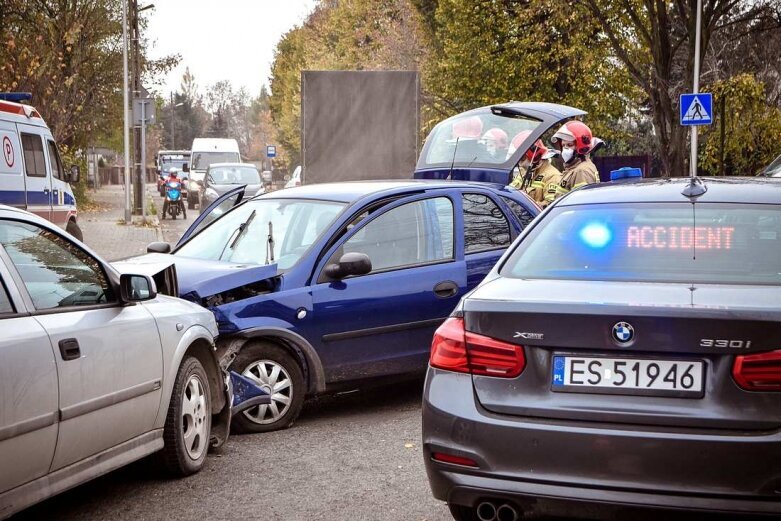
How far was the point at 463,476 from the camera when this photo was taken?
405 centimetres

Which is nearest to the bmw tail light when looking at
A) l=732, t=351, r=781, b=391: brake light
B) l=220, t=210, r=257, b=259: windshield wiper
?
l=732, t=351, r=781, b=391: brake light

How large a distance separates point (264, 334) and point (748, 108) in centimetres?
2808

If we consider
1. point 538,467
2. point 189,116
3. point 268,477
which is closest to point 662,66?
point 268,477

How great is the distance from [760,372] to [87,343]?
2775mm

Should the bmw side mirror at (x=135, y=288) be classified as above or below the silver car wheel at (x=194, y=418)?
above

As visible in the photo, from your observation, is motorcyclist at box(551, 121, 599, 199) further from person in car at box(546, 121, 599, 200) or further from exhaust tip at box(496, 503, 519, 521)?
exhaust tip at box(496, 503, 519, 521)

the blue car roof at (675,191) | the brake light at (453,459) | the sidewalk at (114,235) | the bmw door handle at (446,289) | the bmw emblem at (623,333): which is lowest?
the sidewalk at (114,235)

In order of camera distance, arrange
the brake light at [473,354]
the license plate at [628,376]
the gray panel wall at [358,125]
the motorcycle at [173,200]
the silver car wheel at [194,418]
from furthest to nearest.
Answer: the motorcycle at [173,200] → the gray panel wall at [358,125] → the silver car wheel at [194,418] → the brake light at [473,354] → the license plate at [628,376]

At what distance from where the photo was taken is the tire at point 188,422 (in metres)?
5.78

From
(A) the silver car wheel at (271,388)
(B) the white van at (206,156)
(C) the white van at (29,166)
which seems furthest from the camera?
(B) the white van at (206,156)

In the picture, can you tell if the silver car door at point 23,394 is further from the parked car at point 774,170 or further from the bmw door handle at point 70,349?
the parked car at point 774,170

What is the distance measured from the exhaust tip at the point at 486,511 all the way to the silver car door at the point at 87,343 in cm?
177

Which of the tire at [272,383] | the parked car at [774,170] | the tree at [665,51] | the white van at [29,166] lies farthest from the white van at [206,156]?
the tire at [272,383]

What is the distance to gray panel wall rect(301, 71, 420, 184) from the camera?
18.5m
